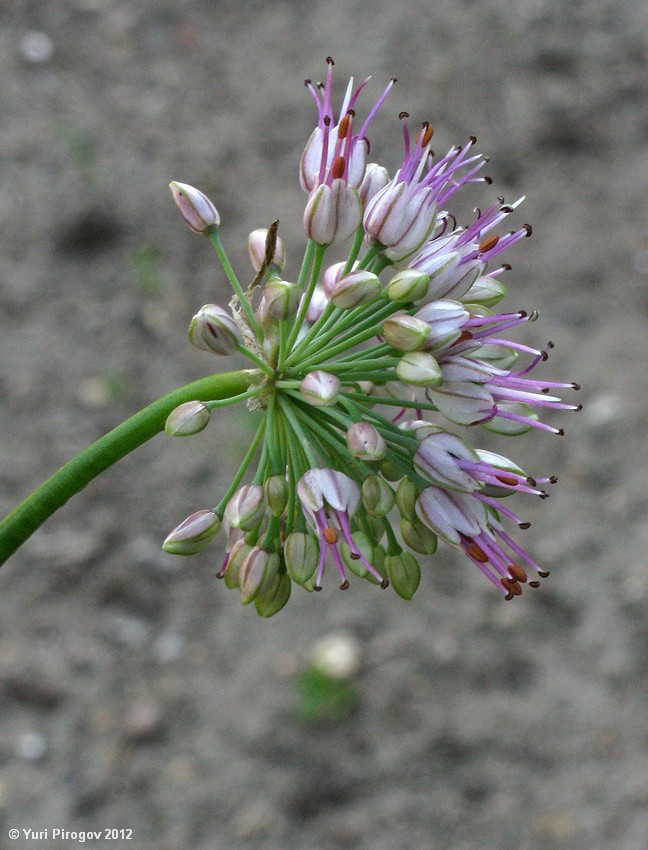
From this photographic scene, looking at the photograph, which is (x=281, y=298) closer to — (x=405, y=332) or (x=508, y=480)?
(x=405, y=332)

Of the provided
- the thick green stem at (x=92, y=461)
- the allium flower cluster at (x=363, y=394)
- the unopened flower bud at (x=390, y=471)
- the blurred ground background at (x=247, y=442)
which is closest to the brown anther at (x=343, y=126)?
the allium flower cluster at (x=363, y=394)

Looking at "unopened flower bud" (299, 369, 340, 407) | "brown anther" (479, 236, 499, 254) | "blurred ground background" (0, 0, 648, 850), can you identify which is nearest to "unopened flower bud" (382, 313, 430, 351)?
"unopened flower bud" (299, 369, 340, 407)

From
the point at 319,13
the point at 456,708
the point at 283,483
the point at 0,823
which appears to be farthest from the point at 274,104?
the point at 283,483

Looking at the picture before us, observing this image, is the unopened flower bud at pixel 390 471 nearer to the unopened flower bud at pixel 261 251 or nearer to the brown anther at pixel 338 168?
the unopened flower bud at pixel 261 251

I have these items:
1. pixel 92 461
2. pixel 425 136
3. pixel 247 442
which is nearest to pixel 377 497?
pixel 92 461

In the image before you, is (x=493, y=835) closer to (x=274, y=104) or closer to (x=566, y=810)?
(x=566, y=810)

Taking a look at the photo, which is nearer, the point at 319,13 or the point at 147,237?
the point at 147,237
